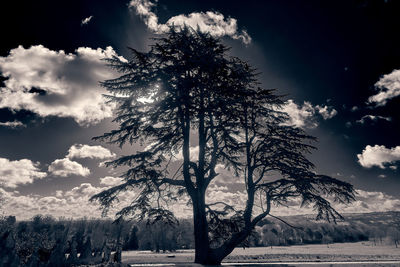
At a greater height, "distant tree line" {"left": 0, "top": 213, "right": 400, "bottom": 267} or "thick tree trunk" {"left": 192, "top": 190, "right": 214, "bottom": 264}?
"thick tree trunk" {"left": 192, "top": 190, "right": 214, "bottom": 264}

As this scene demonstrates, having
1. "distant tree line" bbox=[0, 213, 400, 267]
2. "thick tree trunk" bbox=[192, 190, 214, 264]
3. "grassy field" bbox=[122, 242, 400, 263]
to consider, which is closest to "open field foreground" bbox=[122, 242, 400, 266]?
"grassy field" bbox=[122, 242, 400, 263]

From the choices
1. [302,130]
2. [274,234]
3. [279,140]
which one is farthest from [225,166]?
[274,234]

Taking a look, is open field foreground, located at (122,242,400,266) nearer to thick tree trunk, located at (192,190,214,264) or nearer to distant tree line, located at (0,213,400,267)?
thick tree trunk, located at (192,190,214,264)

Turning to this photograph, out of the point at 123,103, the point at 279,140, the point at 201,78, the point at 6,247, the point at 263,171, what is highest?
the point at 201,78

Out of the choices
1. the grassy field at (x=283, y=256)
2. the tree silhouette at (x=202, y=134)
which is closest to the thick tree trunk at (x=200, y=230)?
the tree silhouette at (x=202, y=134)

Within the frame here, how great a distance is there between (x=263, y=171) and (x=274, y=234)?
160 m

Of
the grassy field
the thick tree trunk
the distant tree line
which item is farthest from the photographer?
the grassy field

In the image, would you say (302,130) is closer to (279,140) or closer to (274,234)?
(279,140)

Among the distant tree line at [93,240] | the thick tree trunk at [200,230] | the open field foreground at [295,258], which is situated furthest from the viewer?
the distant tree line at [93,240]

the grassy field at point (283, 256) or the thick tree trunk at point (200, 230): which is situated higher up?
the thick tree trunk at point (200, 230)

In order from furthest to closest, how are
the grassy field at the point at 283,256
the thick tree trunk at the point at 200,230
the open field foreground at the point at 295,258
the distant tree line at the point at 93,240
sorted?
the grassy field at the point at 283,256
the distant tree line at the point at 93,240
the open field foreground at the point at 295,258
the thick tree trunk at the point at 200,230

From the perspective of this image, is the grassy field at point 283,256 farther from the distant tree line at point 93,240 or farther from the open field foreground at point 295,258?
the distant tree line at point 93,240

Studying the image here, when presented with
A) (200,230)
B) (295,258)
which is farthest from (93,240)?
(200,230)

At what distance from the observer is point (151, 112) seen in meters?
11.7
